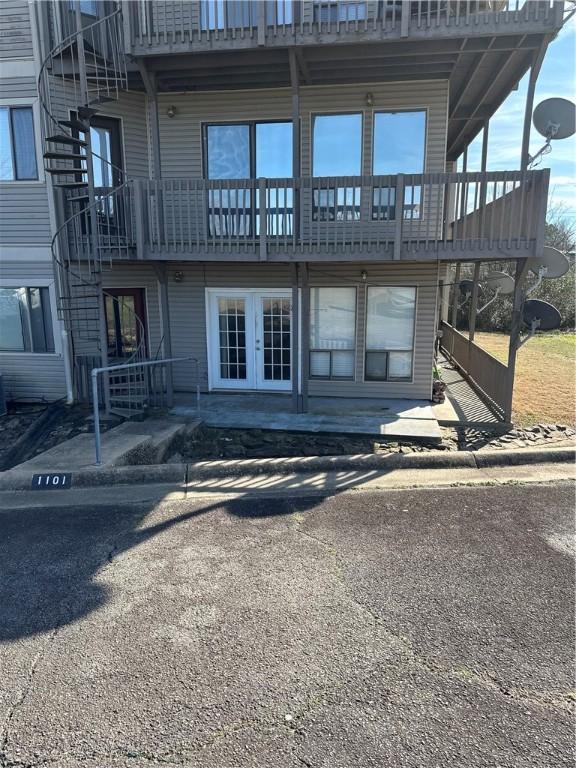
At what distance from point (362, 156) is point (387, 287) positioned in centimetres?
224

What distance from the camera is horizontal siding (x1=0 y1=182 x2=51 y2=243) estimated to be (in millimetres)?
8836

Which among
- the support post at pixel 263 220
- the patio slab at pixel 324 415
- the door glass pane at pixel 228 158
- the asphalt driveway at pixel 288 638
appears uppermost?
the door glass pane at pixel 228 158

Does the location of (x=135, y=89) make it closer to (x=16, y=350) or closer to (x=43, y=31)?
(x=43, y=31)

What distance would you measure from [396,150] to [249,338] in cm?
412

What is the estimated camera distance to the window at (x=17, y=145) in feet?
28.4

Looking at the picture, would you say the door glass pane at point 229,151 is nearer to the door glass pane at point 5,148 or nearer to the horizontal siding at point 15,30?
the horizontal siding at point 15,30

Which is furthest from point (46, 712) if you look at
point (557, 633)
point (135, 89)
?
point (135, 89)

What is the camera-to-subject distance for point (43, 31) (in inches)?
323

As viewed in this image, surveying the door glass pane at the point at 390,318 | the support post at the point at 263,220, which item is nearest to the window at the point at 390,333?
the door glass pane at the point at 390,318

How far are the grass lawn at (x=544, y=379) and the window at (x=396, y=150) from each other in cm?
378

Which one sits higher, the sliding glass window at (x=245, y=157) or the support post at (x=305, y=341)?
the sliding glass window at (x=245, y=157)

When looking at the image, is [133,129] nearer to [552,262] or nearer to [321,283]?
[321,283]

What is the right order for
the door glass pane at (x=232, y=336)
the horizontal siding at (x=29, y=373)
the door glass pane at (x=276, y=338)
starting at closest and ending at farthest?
the horizontal siding at (x=29, y=373)
the door glass pane at (x=276, y=338)
the door glass pane at (x=232, y=336)

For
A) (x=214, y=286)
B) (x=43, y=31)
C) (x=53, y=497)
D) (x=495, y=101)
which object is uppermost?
(x=43, y=31)
